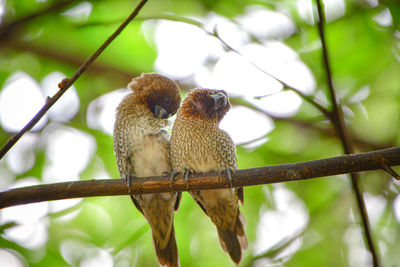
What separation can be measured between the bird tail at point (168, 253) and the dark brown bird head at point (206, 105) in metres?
1.24

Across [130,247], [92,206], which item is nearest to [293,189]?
[130,247]

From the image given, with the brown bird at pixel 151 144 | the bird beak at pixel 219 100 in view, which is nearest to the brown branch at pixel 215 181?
the brown bird at pixel 151 144

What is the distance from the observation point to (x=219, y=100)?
4.33 m

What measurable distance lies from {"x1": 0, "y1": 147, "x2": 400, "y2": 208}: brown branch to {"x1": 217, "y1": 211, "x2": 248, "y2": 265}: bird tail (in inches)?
50.8

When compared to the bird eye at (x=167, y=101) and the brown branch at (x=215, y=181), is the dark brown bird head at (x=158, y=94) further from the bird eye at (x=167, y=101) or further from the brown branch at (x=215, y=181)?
the brown branch at (x=215, y=181)

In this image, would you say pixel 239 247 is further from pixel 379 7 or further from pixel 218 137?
pixel 379 7

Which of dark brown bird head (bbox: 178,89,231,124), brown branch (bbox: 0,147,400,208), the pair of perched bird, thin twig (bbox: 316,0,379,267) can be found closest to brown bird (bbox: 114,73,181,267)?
the pair of perched bird

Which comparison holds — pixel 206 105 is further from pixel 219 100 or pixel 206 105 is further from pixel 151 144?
pixel 151 144

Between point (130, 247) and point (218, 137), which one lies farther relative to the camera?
point (130, 247)

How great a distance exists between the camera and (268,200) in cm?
534

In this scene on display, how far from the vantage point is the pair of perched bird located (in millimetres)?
4047

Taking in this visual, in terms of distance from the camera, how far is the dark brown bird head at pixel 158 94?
4453mm

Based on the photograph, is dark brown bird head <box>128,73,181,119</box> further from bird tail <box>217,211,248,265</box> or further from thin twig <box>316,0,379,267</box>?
thin twig <box>316,0,379,267</box>

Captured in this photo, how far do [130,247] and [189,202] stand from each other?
2.93 ft
